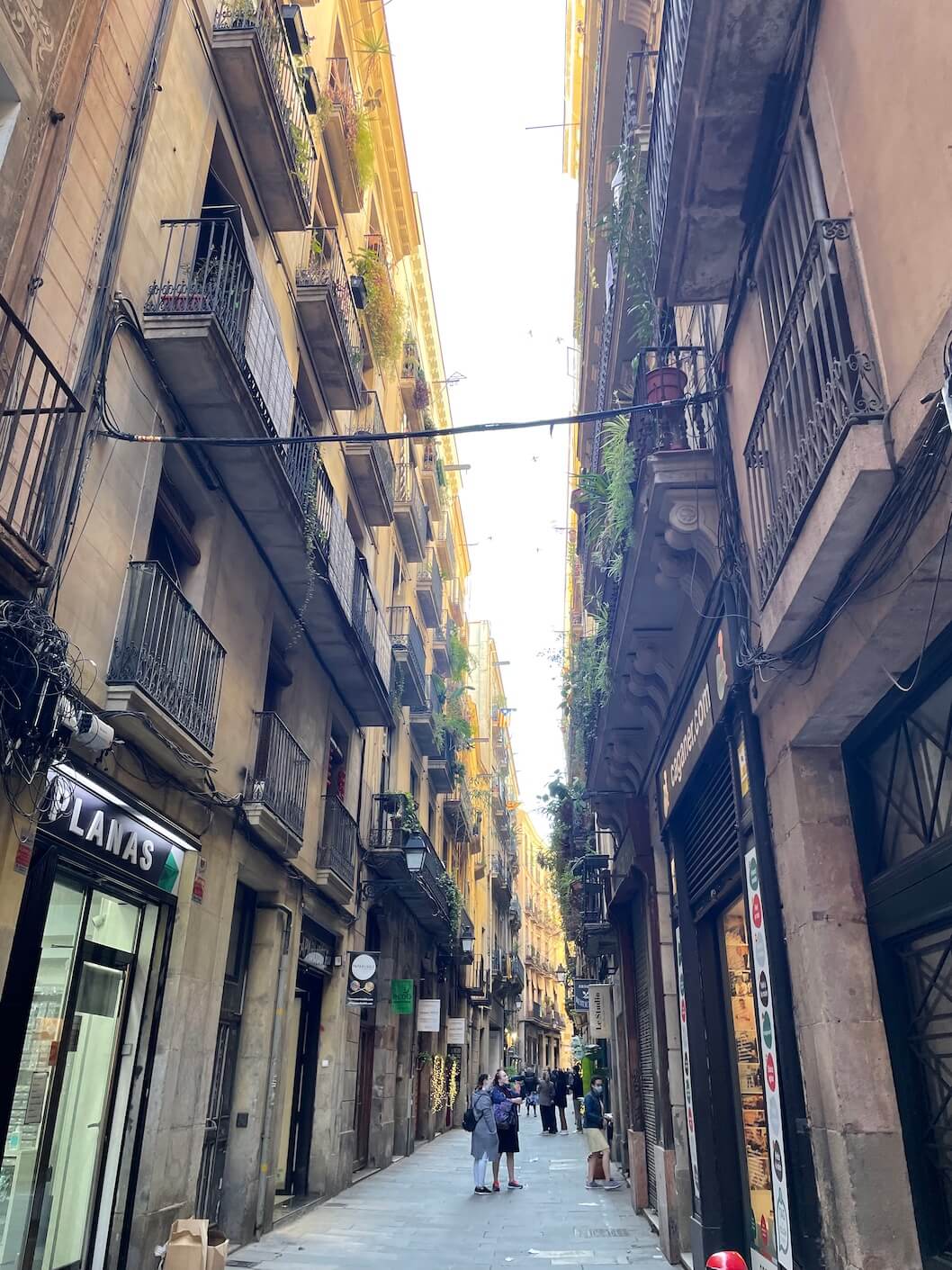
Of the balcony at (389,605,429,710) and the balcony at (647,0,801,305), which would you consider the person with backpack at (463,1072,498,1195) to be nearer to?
the balcony at (389,605,429,710)

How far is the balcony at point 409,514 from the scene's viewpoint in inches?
824

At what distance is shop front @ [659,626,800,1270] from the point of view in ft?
21.5

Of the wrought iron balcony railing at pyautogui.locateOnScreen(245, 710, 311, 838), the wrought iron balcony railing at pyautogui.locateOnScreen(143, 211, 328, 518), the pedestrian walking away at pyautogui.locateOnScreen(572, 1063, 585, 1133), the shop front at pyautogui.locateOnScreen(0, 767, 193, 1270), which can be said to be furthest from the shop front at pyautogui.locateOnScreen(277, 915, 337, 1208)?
the pedestrian walking away at pyautogui.locateOnScreen(572, 1063, 585, 1133)

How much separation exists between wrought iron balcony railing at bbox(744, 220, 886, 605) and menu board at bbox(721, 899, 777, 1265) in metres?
3.80

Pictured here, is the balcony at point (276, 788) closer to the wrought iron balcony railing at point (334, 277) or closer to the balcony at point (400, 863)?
the balcony at point (400, 863)

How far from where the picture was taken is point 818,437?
14.4 feet

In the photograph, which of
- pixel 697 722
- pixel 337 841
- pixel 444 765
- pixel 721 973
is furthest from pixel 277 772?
pixel 444 765

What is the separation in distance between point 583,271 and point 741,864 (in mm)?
10606

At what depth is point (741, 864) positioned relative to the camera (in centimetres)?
643

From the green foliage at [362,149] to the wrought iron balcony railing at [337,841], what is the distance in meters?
10.3

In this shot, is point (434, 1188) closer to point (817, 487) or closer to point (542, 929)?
point (817, 487)

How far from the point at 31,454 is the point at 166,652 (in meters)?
2.19

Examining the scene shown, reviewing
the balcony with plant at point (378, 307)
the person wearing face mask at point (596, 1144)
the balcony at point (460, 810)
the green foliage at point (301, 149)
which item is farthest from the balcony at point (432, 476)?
the person wearing face mask at point (596, 1144)

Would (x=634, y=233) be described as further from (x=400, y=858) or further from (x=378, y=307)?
(x=400, y=858)
